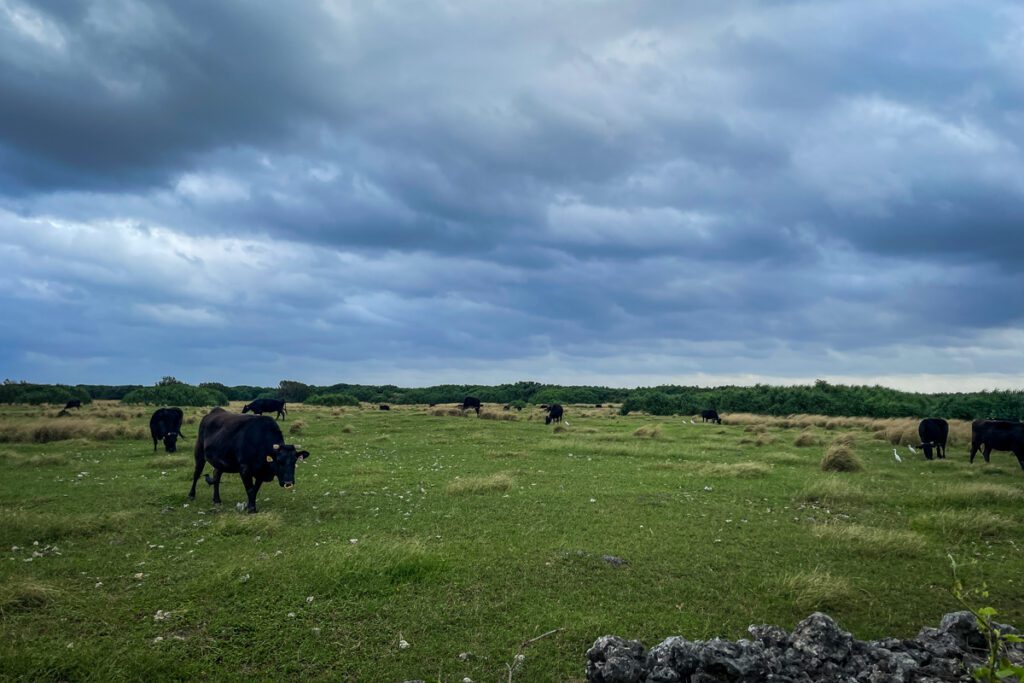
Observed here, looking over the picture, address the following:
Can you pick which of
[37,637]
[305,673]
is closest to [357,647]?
[305,673]

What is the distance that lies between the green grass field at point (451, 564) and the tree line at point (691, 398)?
56.1 meters

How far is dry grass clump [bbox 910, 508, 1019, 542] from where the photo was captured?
46.9 ft

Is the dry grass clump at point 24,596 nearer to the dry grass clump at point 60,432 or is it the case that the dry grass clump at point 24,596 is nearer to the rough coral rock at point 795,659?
the rough coral rock at point 795,659

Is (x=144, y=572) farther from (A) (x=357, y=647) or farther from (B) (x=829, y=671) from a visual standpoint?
(B) (x=829, y=671)

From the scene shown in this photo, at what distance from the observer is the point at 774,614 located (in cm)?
952

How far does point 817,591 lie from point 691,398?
3654 inches

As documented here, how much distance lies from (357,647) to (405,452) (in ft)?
69.9

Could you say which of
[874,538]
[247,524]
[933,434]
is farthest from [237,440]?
[933,434]

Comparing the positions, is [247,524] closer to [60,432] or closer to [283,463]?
[283,463]

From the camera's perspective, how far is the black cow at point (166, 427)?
1144 inches

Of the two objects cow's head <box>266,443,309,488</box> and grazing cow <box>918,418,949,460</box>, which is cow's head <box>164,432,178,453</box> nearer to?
cow's head <box>266,443,309,488</box>

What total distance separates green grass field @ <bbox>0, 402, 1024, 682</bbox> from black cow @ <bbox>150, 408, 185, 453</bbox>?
6.04 metres

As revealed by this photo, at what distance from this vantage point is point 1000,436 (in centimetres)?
2688

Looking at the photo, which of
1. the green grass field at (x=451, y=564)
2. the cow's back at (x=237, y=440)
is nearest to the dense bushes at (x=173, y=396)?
the green grass field at (x=451, y=564)
